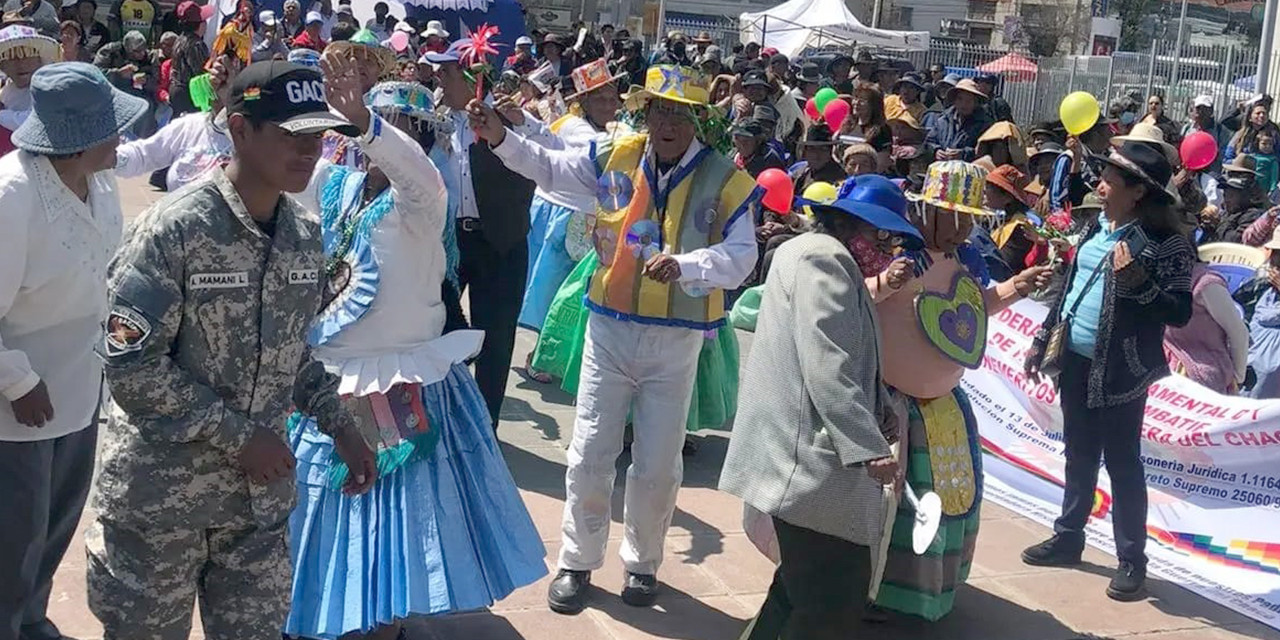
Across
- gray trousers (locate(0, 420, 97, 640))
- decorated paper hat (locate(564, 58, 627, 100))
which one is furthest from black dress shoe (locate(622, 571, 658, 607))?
decorated paper hat (locate(564, 58, 627, 100))

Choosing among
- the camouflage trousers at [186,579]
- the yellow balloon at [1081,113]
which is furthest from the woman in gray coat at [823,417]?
the yellow balloon at [1081,113]

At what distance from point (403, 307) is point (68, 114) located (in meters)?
1.17

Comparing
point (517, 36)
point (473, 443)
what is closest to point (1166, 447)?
point (473, 443)

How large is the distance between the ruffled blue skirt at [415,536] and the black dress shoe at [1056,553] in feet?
8.40

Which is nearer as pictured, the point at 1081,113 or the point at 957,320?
the point at 957,320

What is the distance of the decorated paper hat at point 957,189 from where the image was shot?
4.88m

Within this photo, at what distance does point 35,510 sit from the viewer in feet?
12.9

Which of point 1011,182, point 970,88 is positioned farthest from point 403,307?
point 970,88

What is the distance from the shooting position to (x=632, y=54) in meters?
20.9

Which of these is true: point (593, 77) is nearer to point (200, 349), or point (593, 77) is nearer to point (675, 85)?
point (675, 85)

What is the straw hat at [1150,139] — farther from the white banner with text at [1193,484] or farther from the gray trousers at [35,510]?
the gray trousers at [35,510]

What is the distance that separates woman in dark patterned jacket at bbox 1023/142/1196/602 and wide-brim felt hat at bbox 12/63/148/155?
3791mm

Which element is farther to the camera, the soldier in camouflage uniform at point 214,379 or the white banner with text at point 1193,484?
the white banner with text at point 1193,484

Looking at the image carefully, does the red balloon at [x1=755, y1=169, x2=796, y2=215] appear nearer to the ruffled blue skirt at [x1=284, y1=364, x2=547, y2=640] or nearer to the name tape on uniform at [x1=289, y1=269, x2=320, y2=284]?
the ruffled blue skirt at [x1=284, y1=364, x2=547, y2=640]
